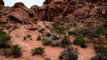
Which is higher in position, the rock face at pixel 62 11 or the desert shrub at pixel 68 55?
the rock face at pixel 62 11

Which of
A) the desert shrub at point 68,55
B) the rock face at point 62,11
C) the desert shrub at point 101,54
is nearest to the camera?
the desert shrub at point 68,55

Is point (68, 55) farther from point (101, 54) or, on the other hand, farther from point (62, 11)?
point (62, 11)

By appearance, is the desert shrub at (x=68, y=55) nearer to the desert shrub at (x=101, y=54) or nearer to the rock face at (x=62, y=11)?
the desert shrub at (x=101, y=54)

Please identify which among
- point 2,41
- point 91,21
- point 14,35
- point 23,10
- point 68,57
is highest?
point 23,10

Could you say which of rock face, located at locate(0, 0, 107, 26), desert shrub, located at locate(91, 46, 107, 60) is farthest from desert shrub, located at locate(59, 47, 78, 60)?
rock face, located at locate(0, 0, 107, 26)

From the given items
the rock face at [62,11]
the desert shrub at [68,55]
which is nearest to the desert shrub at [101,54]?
the desert shrub at [68,55]

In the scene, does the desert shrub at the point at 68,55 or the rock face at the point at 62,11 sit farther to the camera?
the rock face at the point at 62,11

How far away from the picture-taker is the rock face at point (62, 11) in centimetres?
2618

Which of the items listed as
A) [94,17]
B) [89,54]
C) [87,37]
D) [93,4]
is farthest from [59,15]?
[89,54]

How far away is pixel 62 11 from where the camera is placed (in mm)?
34156

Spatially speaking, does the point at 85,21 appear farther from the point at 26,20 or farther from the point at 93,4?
the point at 26,20

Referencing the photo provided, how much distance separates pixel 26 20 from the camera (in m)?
25.7

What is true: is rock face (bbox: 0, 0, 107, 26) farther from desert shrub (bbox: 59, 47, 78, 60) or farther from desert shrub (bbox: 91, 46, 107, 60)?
desert shrub (bbox: 59, 47, 78, 60)

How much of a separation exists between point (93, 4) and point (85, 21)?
405cm
